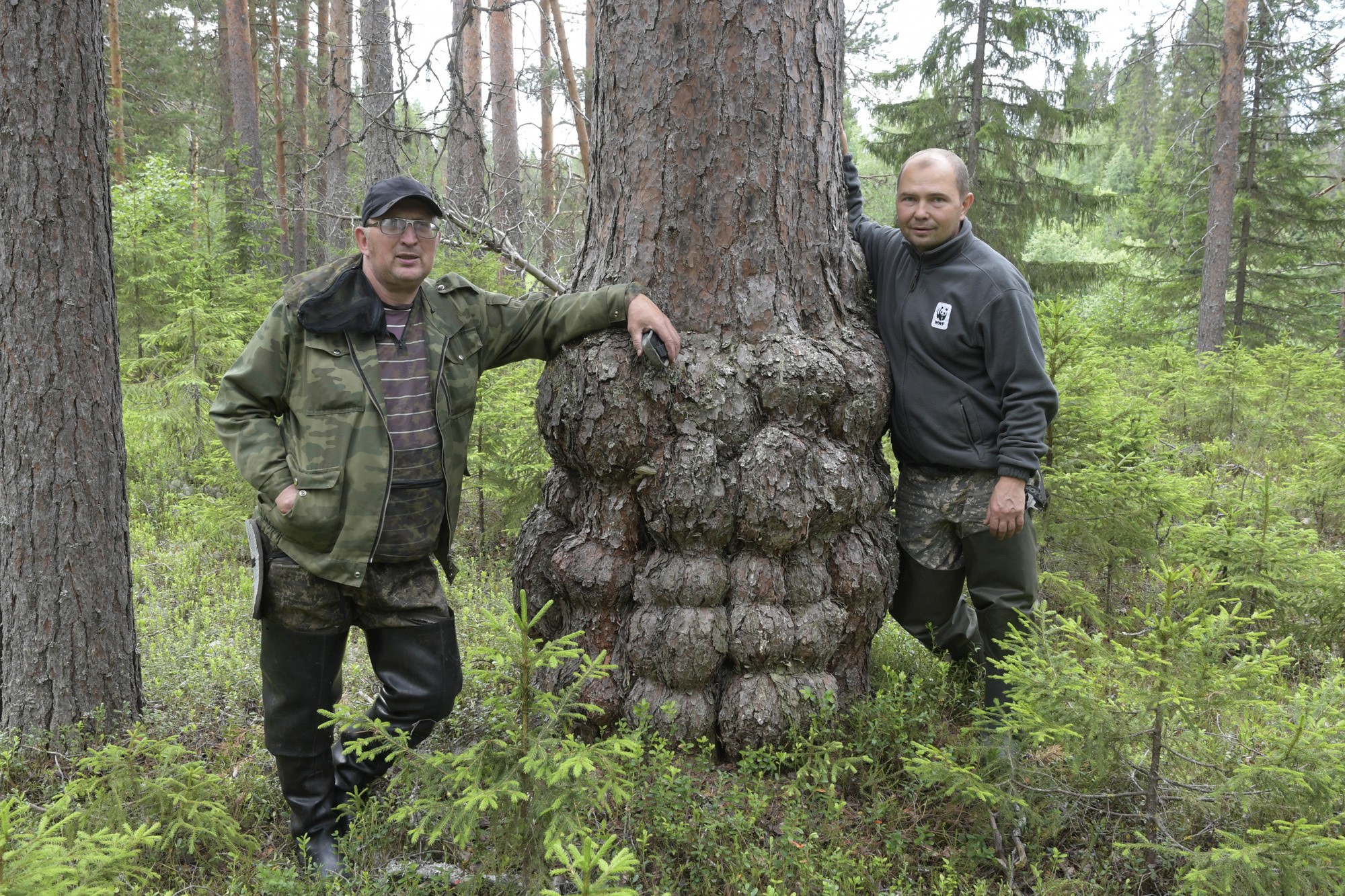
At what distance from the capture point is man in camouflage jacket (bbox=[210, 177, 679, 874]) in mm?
3008

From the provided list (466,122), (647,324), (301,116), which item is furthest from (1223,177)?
(301,116)

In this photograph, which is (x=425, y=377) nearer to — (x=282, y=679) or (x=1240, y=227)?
(x=282, y=679)

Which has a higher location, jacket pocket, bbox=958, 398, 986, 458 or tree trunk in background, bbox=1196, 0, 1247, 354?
tree trunk in background, bbox=1196, 0, 1247, 354

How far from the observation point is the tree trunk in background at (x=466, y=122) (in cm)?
562

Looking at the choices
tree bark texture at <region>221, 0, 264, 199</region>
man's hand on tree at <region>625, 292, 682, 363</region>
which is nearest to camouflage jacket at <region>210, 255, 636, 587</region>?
man's hand on tree at <region>625, 292, 682, 363</region>

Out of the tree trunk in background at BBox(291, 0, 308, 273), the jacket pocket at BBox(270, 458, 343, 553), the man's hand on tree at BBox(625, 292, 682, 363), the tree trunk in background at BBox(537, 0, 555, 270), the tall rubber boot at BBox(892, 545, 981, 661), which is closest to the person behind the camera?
the jacket pocket at BBox(270, 458, 343, 553)

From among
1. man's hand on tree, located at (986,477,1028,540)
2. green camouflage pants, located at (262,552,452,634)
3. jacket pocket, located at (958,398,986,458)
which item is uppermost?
jacket pocket, located at (958,398,986,458)

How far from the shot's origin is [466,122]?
13.7 metres

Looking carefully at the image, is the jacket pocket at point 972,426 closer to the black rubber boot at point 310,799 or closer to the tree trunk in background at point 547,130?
the black rubber boot at point 310,799

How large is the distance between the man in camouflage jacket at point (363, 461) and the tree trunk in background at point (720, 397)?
0.94 feet

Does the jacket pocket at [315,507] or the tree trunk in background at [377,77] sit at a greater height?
the tree trunk in background at [377,77]

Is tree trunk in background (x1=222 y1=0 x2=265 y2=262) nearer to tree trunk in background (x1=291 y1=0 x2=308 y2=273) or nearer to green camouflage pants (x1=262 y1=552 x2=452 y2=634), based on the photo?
tree trunk in background (x1=291 y1=0 x2=308 y2=273)

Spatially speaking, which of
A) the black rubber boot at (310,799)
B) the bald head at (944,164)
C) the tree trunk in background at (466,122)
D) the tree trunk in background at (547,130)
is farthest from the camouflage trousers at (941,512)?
the tree trunk in background at (547,130)

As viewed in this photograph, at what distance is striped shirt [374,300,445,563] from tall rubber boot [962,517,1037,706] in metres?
2.39
